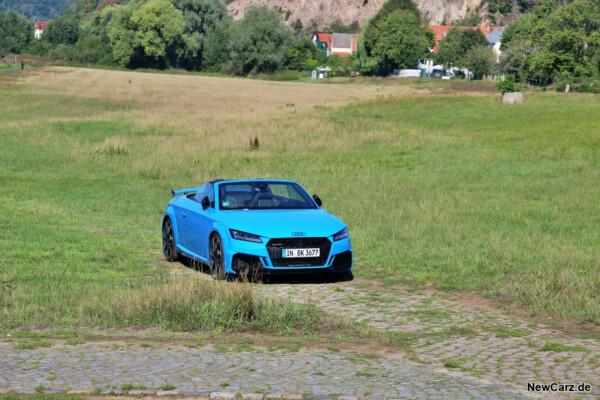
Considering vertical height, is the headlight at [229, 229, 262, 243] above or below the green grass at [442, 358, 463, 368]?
above

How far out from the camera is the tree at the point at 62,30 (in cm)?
18800

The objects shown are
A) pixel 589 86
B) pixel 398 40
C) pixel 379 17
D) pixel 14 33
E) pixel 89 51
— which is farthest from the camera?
pixel 14 33

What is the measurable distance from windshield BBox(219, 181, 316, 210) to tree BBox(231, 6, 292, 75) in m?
123

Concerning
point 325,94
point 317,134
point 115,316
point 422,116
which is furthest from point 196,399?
point 325,94

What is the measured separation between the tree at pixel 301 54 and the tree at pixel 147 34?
34.0m

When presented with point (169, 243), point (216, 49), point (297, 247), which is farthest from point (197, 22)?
point (297, 247)

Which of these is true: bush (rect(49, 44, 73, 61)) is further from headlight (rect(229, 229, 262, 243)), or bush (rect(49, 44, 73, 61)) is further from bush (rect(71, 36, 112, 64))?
headlight (rect(229, 229, 262, 243))

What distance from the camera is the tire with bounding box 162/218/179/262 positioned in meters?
14.8

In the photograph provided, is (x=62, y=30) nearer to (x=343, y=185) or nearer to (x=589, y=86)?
(x=589, y=86)

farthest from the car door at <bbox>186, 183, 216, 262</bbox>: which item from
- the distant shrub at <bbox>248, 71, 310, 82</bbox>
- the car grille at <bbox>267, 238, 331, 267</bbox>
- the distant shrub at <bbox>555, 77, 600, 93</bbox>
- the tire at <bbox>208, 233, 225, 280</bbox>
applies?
the distant shrub at <bbox>248, 71, 310, 82</bbox>

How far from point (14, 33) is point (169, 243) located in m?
190

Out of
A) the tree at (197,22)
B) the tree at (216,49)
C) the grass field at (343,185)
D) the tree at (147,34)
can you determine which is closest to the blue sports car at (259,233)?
the grass field at (343,185)

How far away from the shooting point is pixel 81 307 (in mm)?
10016

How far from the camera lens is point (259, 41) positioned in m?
136
